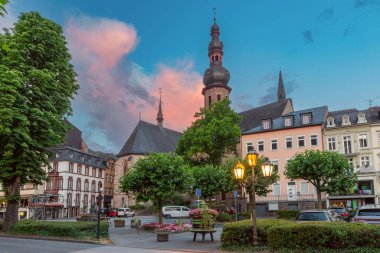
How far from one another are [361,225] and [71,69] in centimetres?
2341

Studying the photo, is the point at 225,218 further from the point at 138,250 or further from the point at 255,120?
the point at 255,120

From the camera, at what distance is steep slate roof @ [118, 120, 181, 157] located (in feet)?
258

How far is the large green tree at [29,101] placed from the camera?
23.8m

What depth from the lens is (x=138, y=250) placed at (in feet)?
57.3

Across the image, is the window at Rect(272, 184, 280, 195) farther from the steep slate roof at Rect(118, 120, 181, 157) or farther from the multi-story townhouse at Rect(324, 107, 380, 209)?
the steep slate roof at Rect(118, 120, 181, 157)

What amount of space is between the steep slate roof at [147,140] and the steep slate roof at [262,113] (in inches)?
A: 818

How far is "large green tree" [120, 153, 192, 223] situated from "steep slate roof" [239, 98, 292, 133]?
3841 cm

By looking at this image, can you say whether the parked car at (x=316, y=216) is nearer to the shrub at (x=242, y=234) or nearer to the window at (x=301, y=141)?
the shrub at (x=242, y=234)

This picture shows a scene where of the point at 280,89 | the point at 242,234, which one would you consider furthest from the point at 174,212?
the point at 280,89

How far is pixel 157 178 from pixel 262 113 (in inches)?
1714

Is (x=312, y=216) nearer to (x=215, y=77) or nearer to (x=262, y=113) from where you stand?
(x=262, y=113)

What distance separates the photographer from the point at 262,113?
69.4 meters

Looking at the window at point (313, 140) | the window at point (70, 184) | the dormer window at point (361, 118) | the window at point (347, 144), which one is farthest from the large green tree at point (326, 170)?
the window at point (70, 184)

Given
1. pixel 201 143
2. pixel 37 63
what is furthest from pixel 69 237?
pixel 201 143
